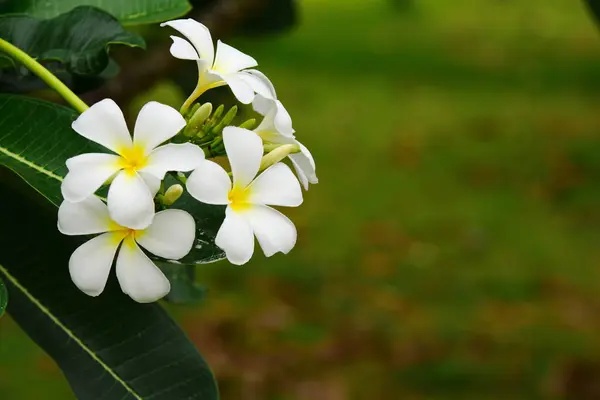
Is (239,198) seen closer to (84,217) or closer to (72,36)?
(84,217)

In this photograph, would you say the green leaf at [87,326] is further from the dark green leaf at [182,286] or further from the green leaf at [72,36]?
the dark green leaf at [182,286]

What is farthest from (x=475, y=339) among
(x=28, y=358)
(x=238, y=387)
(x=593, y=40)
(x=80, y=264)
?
(x=593, y=40)

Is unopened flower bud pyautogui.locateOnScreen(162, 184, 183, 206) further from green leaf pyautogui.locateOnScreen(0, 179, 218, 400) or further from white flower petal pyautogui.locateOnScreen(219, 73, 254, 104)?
green leaf pyautogui.locateOnScreen(0, 179, 218, 400)

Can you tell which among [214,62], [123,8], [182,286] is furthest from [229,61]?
[182,286]

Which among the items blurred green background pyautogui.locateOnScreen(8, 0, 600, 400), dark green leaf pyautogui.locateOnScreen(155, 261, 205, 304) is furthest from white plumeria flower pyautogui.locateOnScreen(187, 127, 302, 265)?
blurred green background pyautogui.locateOnScreen(8, 0, 600, 400)

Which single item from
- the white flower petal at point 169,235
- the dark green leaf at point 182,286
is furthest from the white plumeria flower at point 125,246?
the dark green leaf at point 182,286
